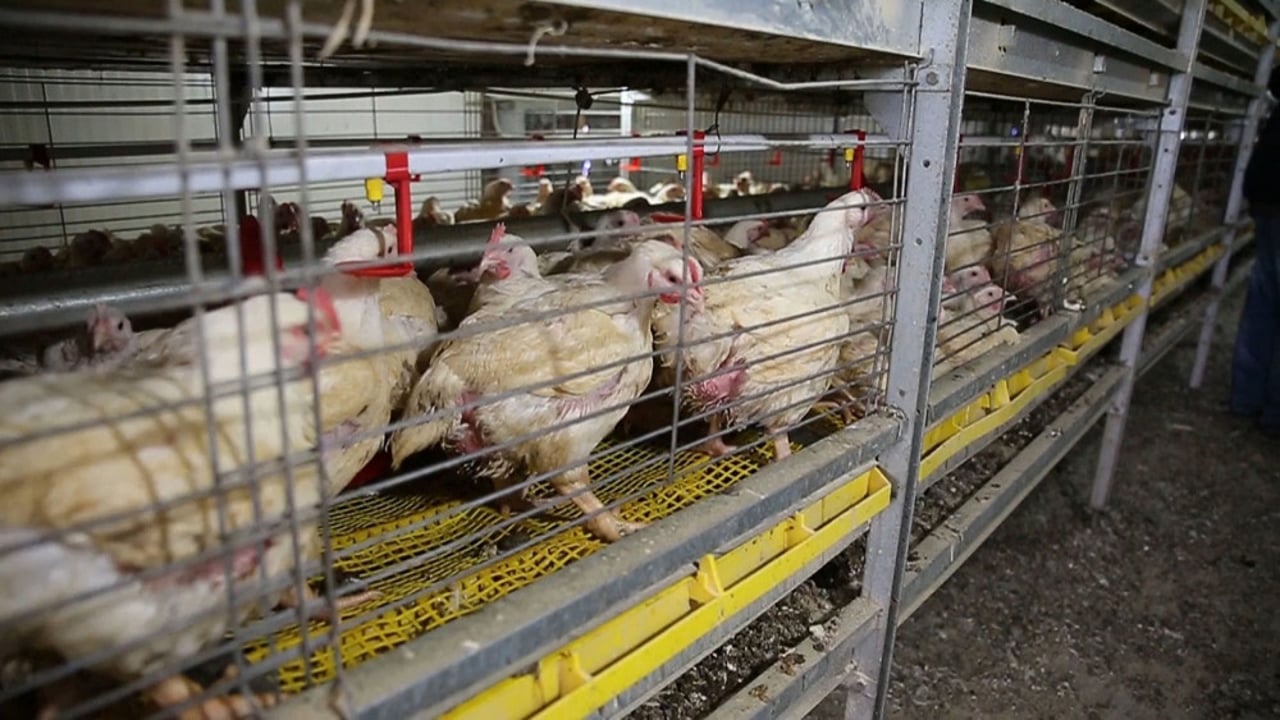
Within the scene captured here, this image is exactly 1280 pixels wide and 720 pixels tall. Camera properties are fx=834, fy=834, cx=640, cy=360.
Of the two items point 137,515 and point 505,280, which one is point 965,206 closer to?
point 505,280

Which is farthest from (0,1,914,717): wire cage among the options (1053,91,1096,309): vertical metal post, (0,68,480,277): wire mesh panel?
(1053,91,1096,309): vertical metal post

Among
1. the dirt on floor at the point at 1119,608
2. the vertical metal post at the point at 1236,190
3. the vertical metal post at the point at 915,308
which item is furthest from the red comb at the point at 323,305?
the vertical metal post at the point at 1236,190

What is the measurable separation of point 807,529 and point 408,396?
0.86m

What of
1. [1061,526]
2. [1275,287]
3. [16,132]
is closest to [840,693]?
[1061,526]

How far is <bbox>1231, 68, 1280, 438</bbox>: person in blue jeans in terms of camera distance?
422 cm

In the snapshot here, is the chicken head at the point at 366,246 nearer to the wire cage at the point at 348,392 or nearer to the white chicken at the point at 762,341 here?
the wire cage at the point at 348,392

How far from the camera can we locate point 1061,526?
11.2ft

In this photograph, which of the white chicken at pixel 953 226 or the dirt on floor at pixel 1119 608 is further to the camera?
the white chicken at pixel 953 226

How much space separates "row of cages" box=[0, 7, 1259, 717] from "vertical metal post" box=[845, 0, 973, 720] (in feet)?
0.10

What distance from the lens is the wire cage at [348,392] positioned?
76 cm

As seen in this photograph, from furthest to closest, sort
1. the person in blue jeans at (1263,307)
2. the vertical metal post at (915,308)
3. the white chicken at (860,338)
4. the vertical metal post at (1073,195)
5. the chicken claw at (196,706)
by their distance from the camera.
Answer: the person in blue jeans at (1263,307) → the vertical metal post at (1073,195) → the white chicken at (860,338) → the vertical metal post at (915,308) → the chicken claw at (196,706)

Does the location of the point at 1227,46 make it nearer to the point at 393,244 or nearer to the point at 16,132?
→ the point at 393,244

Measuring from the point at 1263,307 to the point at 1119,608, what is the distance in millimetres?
2652

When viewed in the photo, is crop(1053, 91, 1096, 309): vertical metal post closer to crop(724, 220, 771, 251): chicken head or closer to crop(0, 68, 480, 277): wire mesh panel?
crop(724, 220, 771, 251): chicken head
